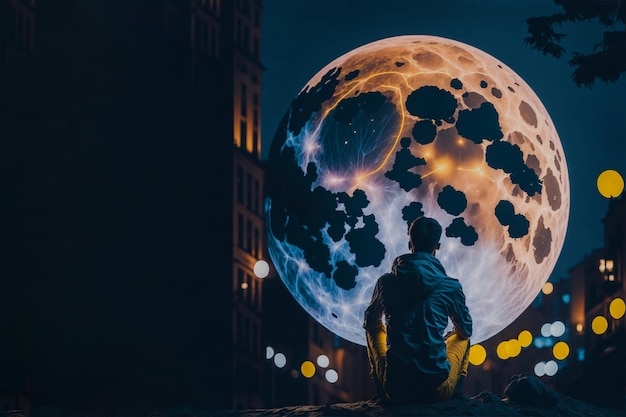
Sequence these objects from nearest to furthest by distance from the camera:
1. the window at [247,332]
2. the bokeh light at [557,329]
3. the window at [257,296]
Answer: the bokeh light at [557,329]
the window at [247,332]
the window at [257,296]

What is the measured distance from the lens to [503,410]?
970 centimetres

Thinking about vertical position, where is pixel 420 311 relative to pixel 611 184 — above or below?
below

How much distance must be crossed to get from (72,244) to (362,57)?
8523mm

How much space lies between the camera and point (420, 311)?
30.0 ft

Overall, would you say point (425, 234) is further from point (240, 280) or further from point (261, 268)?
point (240, 280)

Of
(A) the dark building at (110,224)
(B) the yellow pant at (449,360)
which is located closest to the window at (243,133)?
(A) the dark building at (110,224)

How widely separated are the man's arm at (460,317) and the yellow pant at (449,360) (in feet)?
0.34

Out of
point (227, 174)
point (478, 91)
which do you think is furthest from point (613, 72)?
point (227, 174)

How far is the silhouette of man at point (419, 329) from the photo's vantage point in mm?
9141

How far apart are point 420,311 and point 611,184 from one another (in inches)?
260

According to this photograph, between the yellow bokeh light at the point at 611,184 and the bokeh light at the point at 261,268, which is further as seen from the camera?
the bokeh light at the point at 261,268

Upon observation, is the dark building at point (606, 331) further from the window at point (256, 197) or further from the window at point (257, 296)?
the window at point (256, 197)

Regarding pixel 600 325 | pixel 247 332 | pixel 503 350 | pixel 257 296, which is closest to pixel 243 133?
pixel 257 296

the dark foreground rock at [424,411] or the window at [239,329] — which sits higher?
the window at [239,329]
